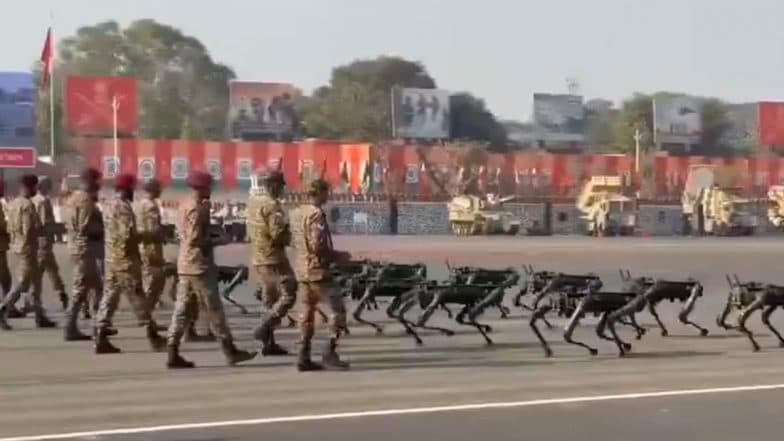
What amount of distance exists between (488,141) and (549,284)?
85468 millimetres

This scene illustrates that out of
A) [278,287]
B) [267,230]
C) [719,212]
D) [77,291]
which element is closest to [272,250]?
[267,230]

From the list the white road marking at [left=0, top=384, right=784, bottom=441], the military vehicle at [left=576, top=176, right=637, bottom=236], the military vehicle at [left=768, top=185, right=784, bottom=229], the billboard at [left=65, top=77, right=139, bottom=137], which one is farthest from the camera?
the billboard at [left=65, top=77, right=139, bottom=137]

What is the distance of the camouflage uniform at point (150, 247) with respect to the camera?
13.9 meters

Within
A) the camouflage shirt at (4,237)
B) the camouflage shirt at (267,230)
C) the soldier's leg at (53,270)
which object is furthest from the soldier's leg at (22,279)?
the camouflage shirt at (267,230)

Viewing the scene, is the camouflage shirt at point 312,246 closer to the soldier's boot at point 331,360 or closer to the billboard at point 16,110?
the soldier's boot at point 331,360

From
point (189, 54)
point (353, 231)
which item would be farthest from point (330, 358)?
point (189, 54)

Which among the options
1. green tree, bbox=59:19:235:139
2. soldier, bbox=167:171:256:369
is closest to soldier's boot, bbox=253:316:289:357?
soldier, bbox=167:171:256:369

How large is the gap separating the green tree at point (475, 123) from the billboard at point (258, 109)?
1827 cm

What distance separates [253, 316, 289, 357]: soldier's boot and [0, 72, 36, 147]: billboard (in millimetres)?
45037

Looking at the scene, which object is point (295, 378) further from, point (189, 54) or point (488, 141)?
point (189, 54)

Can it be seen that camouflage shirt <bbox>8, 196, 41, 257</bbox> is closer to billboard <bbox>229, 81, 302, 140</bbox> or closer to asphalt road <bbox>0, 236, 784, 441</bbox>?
asphalt road <bbox>0, 236, 784, 441</bbox>

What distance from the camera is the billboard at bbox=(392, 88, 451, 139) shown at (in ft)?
288

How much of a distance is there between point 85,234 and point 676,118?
285ft

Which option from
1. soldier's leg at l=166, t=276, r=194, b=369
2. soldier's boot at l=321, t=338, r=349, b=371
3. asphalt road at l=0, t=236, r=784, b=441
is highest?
soldier's leg at l=166, t=276, r=194, b=369
